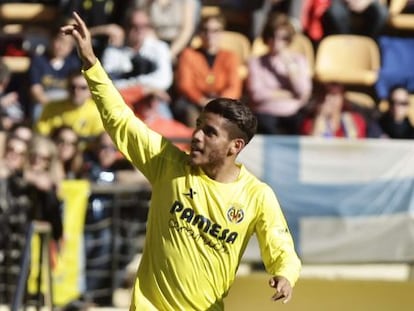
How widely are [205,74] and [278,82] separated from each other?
68cm

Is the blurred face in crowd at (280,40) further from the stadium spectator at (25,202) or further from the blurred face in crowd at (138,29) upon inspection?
the stadium spectator at (25,202)

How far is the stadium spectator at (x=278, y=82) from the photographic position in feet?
38.3

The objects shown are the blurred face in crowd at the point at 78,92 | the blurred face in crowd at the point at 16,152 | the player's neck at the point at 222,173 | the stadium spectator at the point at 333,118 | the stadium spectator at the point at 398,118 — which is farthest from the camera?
the stadium spectator at the point at 398,118

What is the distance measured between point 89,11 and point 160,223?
263 inches

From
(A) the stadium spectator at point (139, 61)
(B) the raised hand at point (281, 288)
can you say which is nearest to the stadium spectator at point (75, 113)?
(A) the stadium spectator at point (139, 61)

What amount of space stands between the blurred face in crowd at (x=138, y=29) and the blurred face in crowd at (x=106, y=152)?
1516mm

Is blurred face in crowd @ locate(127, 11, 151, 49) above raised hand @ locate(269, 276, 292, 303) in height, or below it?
above

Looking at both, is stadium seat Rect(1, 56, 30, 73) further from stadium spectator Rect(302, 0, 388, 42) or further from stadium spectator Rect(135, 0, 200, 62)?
stadium spectator Rect(302, 0, 388, 42)

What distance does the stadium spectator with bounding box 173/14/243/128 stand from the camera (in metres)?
11.8

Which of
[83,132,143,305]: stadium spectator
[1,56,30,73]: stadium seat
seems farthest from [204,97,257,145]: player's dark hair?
[1,56,30,73]: stadium seat

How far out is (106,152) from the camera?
1065 cm

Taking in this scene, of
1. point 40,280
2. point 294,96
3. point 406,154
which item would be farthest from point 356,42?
point 40,280

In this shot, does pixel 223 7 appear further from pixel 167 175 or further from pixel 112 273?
pixel 167 175

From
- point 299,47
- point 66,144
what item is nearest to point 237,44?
point 299,47
